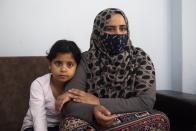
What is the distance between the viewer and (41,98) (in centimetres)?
161

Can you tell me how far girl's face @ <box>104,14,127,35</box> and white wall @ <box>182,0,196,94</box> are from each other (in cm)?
101

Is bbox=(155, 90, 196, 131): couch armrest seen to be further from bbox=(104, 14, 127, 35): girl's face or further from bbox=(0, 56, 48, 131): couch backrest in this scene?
bbox=(0, 56, 48, 131): couch backrest

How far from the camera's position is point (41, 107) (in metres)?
1.59

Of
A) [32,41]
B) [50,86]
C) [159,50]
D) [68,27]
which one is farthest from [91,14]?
[50,86]

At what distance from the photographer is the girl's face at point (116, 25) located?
1.56 meters

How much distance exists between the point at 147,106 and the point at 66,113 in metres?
0.40

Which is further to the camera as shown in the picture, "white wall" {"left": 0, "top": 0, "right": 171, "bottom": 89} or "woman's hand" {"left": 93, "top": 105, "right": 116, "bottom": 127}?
"white wall" {"left": 0, "top": 0, "right": 171, "bottom": 89}

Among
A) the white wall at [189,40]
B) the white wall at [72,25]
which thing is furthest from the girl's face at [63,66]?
the white wall at [189,40]

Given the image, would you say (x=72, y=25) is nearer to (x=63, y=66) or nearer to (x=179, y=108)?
(x=63, y=66)

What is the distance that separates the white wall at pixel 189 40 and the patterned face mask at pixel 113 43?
3.32ft

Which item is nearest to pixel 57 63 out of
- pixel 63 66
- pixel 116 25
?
pixel 63 66

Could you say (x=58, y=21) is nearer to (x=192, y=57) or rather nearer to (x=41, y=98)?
(x=41, y=98)

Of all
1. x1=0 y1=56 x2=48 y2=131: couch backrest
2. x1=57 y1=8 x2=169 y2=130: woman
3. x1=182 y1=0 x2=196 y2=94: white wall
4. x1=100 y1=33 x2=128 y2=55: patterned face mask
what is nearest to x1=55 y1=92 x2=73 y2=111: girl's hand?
x1=57 y1=8 x2=169 y2=130: woman

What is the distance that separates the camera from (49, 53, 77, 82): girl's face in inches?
62.3
